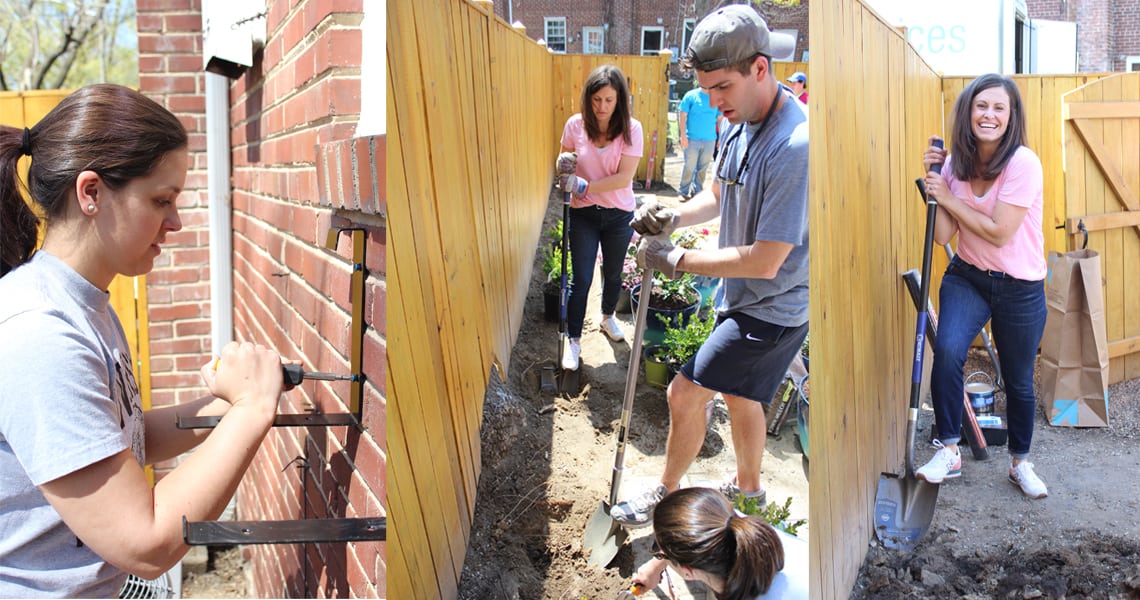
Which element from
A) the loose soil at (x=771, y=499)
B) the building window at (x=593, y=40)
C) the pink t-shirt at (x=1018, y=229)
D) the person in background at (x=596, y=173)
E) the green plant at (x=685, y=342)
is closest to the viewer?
the loose soil at (x=771, y=499)

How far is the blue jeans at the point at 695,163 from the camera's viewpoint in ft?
34.0

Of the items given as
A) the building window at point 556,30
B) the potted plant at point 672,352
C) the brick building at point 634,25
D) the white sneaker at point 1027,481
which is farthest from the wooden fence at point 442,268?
the brick building at point 634,25

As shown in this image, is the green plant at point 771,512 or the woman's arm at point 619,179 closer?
the green plant at point 771,512

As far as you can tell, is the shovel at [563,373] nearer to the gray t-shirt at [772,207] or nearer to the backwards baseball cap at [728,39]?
the gray t-shirt at [772,207]

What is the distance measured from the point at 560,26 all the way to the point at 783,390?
772 inches

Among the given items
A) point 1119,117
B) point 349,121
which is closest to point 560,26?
point 1119,117

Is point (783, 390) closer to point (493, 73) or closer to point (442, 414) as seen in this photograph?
point (493, 73)

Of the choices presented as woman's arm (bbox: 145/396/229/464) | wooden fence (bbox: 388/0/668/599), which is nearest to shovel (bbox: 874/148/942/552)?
wooden fence (bbox: 388/0/668/599)

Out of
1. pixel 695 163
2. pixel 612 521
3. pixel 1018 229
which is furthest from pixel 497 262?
pixel 695 163

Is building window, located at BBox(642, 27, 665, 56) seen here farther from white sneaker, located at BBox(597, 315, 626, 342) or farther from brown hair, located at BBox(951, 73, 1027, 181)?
brown hair, located at BBox(951, 73, 1027, 181)

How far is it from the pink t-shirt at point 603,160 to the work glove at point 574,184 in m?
0.15

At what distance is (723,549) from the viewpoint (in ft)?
8.57

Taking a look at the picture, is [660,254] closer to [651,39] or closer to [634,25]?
[634,25]

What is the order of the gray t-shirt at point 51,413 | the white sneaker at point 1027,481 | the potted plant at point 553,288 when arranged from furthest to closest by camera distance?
the potted plant at point 553,288 → the white sneaker at point 1027,481 → the gray t-shirt at point 51,413
